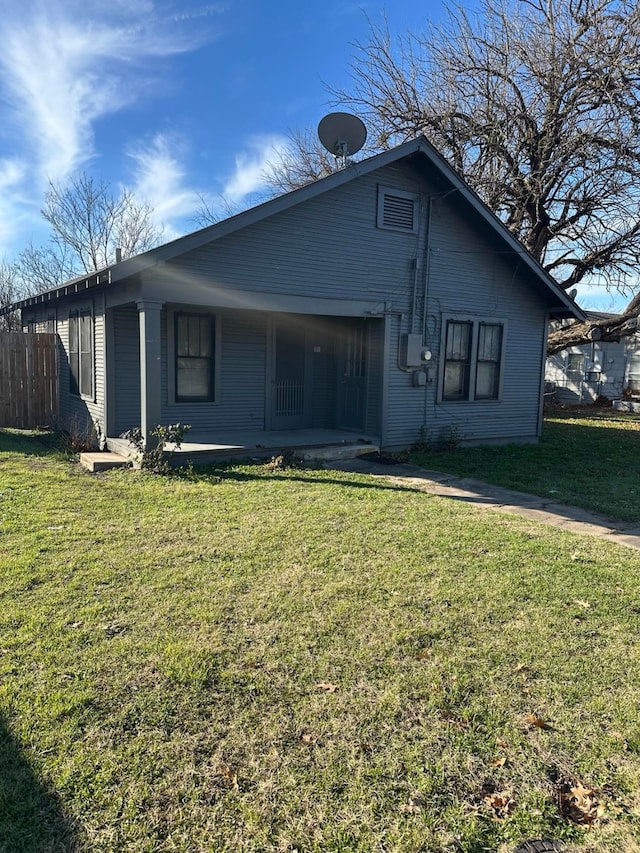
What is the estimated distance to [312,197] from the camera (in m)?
9.15

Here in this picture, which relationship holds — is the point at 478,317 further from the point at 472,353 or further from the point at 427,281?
the point at 427,281

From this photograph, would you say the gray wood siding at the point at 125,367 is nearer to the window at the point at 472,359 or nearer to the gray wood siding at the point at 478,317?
the gray wood siding at the point at 478,317

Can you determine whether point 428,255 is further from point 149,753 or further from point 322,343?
point 149,753

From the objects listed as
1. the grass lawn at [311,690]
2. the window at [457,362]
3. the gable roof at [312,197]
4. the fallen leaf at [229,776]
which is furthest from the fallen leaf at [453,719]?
the window at [457,362]

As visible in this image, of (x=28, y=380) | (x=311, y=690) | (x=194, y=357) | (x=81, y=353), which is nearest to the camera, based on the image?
(x=311, y=690)

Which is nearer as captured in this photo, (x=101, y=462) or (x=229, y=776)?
(x=229, y=776)

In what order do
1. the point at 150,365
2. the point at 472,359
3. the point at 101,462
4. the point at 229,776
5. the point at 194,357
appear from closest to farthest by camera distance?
the point at 229,776
the point at 150,365
the point at 101,462
the point at 194,357
the point at 472,359

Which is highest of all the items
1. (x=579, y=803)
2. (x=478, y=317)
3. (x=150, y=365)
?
(x=478, y=317)

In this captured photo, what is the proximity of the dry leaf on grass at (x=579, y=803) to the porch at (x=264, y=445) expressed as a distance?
6813 millimetres

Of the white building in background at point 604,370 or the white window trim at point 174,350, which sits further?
the white building in background at point 604,370

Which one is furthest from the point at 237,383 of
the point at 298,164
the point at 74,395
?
the point at 298,164

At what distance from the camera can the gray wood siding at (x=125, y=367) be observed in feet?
30.6

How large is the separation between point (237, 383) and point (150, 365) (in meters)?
2.61

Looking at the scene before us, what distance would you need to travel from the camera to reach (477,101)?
1722cm
